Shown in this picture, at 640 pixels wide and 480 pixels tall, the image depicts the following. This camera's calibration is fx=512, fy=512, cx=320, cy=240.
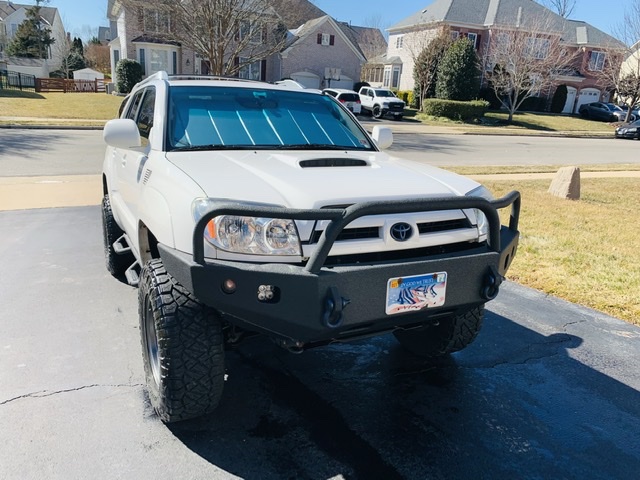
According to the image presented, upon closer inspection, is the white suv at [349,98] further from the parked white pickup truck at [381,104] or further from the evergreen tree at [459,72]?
the evergreen tree at [459,72]

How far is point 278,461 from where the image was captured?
257 cm

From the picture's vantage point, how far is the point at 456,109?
33.3 m

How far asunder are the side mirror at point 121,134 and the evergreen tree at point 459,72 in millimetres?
33669

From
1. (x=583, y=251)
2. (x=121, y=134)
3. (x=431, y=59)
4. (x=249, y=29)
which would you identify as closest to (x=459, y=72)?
(x=431, y=59)

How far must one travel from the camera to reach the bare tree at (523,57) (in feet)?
111

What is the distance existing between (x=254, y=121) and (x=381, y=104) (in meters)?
28.6

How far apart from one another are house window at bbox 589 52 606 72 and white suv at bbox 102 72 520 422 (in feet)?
168

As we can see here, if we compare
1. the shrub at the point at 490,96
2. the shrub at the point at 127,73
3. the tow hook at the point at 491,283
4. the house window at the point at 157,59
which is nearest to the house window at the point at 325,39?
the house window at the point at 157,59

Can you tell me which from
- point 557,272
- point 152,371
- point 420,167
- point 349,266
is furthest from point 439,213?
point 557,272

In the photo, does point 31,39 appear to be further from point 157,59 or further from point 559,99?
point 559,99

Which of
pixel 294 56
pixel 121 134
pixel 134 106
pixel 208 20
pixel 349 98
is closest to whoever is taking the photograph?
pixel 121 134

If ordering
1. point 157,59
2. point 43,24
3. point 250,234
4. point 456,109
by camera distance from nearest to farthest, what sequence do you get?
point 250,234, point 456,109, point 157,59, point 43,24

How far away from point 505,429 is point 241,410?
4.99ft

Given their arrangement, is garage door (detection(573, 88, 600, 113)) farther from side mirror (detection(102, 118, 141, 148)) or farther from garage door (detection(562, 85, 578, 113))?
side mirror (detection(102, 118, 141, 148))
